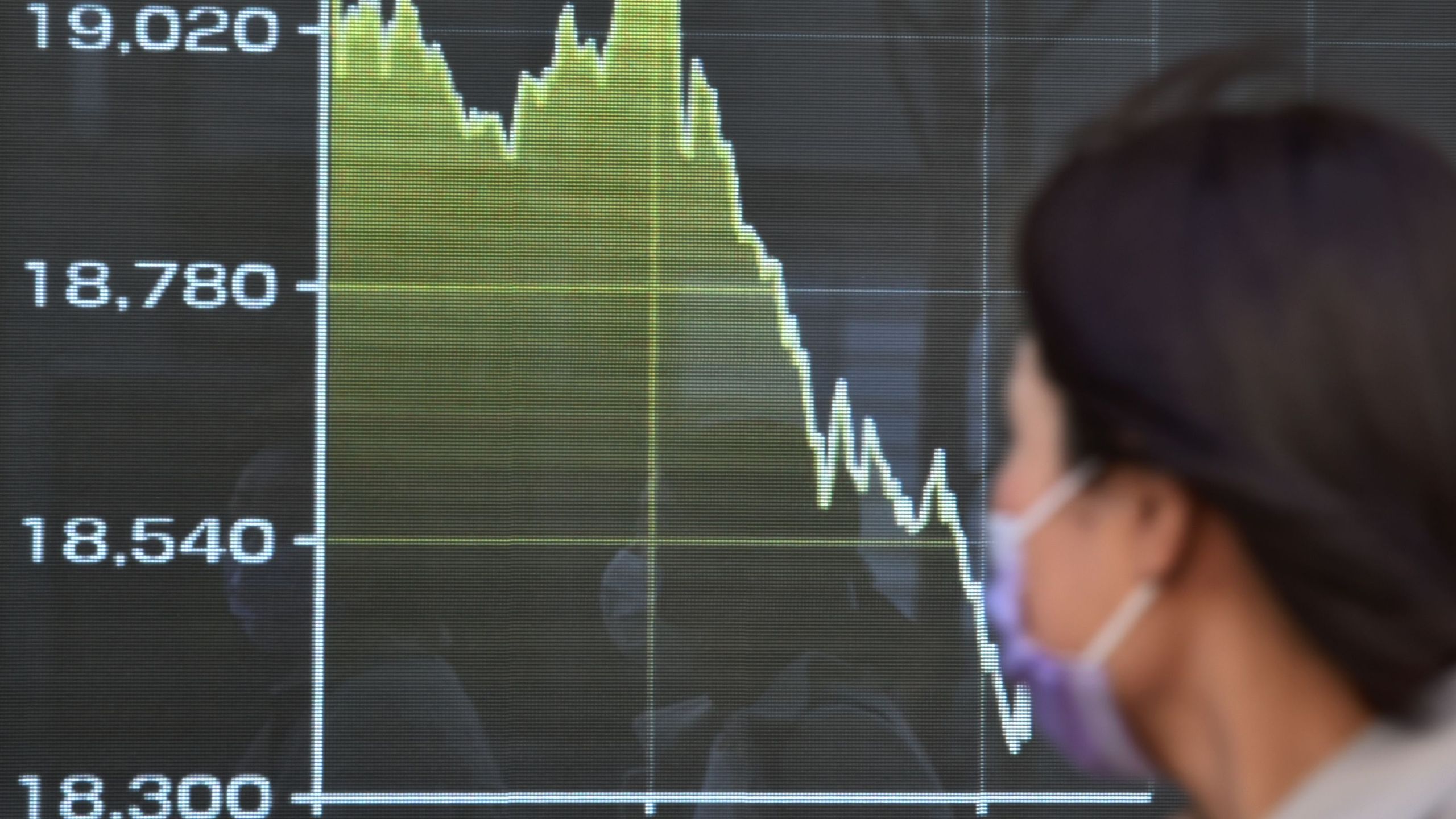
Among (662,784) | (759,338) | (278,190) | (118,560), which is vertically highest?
(278,190)

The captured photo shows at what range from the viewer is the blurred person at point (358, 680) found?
6.39 feet

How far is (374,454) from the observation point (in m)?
1.95

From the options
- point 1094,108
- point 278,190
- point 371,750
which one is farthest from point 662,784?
point 1094,108

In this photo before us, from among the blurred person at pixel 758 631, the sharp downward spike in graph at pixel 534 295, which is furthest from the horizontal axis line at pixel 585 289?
the blurred person at pixel 758 631

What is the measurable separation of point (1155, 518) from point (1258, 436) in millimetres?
69

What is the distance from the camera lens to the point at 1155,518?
60cm

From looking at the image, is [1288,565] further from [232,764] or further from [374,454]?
[232,764]

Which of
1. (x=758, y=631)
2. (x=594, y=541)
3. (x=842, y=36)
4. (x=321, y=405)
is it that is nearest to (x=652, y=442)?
(x=594, y=541)

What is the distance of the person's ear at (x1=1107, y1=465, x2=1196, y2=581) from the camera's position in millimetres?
586

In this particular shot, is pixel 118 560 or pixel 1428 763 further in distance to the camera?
pixel 118 560

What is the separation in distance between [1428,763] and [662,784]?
1.48 meters

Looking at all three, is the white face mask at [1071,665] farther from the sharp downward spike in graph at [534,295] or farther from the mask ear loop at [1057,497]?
the sharp downward spike in graph at [534,295]

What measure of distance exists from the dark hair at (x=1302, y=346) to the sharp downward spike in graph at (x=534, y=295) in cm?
139

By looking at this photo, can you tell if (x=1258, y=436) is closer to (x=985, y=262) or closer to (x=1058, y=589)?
(x=1058, y=589)
